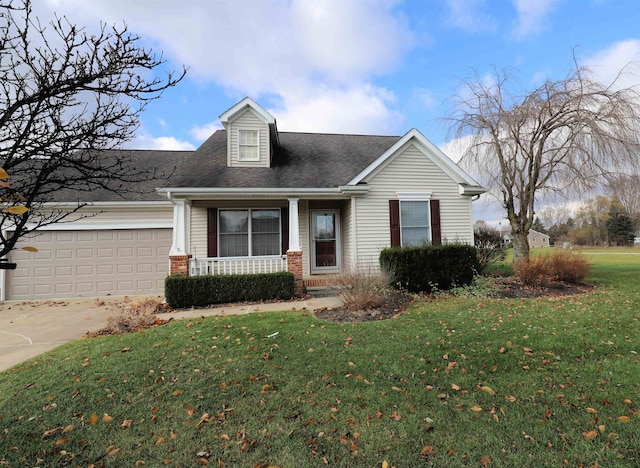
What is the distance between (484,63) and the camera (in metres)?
11.5

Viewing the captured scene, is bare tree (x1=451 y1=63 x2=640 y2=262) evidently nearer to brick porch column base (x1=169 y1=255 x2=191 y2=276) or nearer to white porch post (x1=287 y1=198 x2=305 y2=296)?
white porch post (x1=287 y1=198 x2=305 y2=296)

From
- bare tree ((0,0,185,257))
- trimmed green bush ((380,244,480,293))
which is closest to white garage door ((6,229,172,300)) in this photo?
trimmed green bush ((380,244,480,293))

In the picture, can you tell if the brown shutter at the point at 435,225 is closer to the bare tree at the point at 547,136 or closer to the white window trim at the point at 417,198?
the white window trim at the point at 417,198

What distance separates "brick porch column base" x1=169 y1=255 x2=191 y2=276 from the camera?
27.2 feet

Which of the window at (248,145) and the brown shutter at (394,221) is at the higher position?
the window at (248,145)

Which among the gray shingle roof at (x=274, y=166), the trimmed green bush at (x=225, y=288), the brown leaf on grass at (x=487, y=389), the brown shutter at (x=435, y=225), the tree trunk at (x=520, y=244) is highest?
the gray shingle roof at (x=274, y=166)

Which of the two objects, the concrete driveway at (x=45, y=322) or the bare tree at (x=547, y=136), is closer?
the concrete driveway at (x=45, y=322)

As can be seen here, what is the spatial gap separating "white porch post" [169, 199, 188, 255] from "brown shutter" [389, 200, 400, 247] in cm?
628

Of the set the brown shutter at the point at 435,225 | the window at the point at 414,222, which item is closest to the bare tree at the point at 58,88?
A: the window at the point at 414,222

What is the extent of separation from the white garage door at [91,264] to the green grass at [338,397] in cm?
549

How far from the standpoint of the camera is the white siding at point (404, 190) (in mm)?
9734

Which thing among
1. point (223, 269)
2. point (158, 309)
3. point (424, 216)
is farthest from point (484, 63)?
point (158, 309)

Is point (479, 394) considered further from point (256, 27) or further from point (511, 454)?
point (256, 27)

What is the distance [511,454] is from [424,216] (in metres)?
8.32
